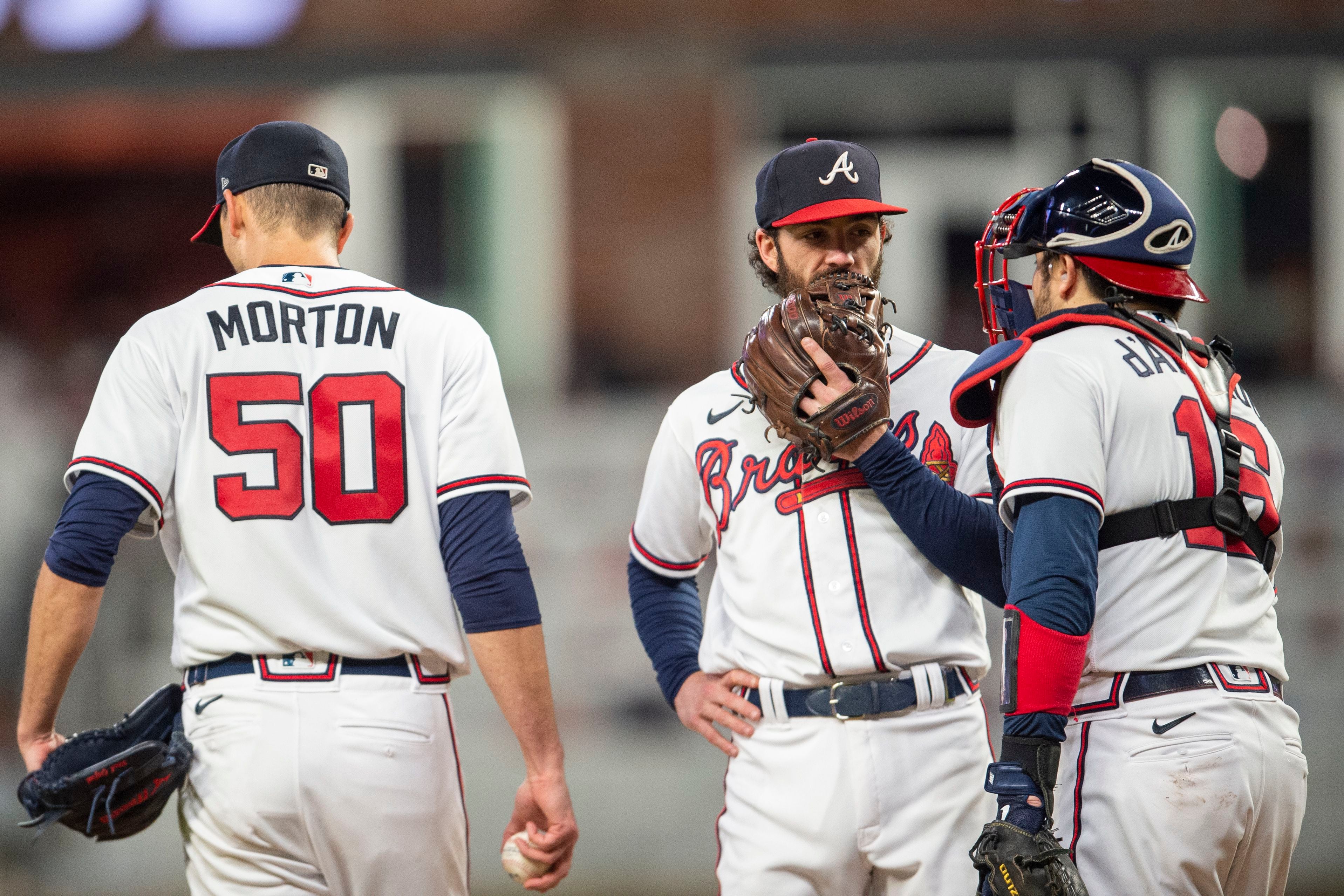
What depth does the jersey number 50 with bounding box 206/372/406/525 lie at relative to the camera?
3.04 metres

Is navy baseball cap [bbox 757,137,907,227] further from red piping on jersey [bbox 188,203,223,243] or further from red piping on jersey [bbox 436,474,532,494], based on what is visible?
red piping on jersey [bbox 188,203,223,243]

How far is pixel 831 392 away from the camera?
2.97 m

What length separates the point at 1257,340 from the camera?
1034 centimetres

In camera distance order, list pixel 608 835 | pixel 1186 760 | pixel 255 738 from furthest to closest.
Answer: pixel 608 835 < pixel 255 738 < pixel 1186 760

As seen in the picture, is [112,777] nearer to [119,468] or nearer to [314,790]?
[314,790]

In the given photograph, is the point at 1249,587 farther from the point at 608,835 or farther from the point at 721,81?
the point at 721,81

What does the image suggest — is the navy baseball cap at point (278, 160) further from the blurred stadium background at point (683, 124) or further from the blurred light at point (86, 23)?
the blurred light at point (86, 23)

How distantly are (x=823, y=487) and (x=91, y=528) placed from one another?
1.65 metres

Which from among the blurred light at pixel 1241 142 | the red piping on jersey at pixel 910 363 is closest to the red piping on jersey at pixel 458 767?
the red piping on jersey at pixel 910 363

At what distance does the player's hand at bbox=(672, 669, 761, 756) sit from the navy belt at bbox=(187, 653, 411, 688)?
72 centimetres

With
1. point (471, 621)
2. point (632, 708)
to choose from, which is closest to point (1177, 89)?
point (632, 708)

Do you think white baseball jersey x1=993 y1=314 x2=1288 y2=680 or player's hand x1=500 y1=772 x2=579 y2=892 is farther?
player's hand x1=500 y1=772 x2=579 y2=892

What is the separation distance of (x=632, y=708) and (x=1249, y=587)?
5.70 meters

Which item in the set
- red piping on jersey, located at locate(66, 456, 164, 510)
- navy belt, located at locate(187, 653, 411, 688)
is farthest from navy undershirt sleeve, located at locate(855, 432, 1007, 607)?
red piping on jersey, located at locate(66, 456, 164, 510)
